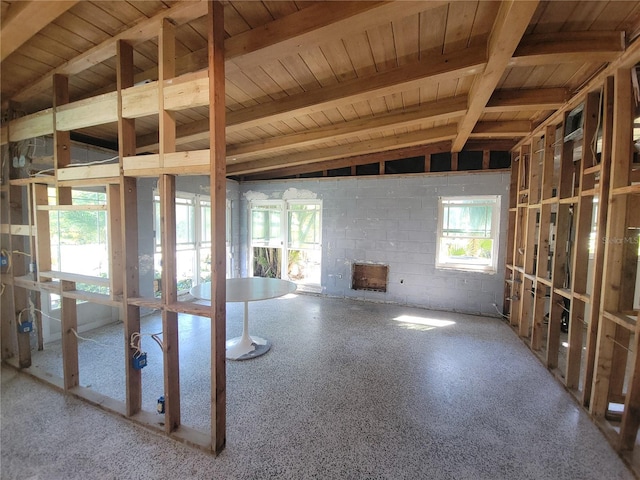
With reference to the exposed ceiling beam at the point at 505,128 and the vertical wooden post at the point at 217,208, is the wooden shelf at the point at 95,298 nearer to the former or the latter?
the vertical wooden post at the point at 217,208

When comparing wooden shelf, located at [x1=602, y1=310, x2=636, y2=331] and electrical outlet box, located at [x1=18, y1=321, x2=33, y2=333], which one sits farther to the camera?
electrical outlet box, located at [x1=18, y1=321, x2=33, y2=333]

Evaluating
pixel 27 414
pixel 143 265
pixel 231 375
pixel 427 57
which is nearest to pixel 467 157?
pixel 427 57

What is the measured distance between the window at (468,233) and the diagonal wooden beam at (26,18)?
4557 millimetres

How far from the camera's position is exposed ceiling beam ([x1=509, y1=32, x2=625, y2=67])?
1.79m

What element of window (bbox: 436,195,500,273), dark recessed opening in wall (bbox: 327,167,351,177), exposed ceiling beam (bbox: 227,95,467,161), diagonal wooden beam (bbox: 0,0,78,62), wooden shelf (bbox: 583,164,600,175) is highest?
exposed ceiling beam (bbox: 227,95,467,161)

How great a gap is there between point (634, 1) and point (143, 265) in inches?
209

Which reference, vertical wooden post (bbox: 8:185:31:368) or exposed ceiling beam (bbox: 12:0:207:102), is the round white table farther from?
exposed ceiling beam (bbox: 12:0:207:102)

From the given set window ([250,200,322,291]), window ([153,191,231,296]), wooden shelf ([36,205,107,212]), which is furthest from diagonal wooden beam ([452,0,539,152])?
window ([153,191,231,296])

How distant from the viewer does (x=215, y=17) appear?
1504 millimetres

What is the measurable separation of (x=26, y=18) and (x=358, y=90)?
7.00ft

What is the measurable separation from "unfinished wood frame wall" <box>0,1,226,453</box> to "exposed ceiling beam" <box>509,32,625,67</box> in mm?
2032

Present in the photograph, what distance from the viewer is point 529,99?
2.56 meters

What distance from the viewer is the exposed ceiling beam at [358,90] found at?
200 centimetres

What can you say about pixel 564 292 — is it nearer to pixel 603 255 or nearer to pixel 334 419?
pixel 603 255
